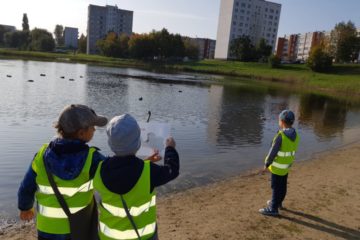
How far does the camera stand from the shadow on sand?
6504 millimetres

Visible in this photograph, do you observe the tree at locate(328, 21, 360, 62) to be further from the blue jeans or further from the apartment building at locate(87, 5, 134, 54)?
the apartment building at locate(87, 5, 134, 54)

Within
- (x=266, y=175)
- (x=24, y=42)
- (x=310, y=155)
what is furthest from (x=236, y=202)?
(x=24, y=42)

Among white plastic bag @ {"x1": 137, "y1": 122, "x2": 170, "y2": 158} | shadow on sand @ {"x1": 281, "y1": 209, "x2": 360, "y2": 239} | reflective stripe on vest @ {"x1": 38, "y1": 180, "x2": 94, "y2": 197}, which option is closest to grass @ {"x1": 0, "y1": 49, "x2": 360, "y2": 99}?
shadow on sand @ {"x1": 281, "y1": 209, "x2": 360, "y2": 239}

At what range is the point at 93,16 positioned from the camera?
178m

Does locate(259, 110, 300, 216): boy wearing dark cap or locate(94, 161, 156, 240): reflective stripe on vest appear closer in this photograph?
locate(94, 161, 156, 240): reflective stripe on vest

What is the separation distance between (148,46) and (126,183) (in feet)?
361

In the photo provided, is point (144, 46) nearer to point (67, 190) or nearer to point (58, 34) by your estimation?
point (58, 34)

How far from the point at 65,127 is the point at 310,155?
13.9 meters

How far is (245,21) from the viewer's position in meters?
150

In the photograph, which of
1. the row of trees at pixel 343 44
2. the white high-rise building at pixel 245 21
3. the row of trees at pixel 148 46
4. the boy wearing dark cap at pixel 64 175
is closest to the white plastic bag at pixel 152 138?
the boy wearing dark cap at pixel 64 175

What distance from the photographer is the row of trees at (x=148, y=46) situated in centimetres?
11019

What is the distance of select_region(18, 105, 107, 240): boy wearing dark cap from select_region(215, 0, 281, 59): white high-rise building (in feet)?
464

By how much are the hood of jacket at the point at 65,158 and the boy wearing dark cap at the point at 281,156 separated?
14.5 feet

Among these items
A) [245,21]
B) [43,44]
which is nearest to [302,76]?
[245,21]
